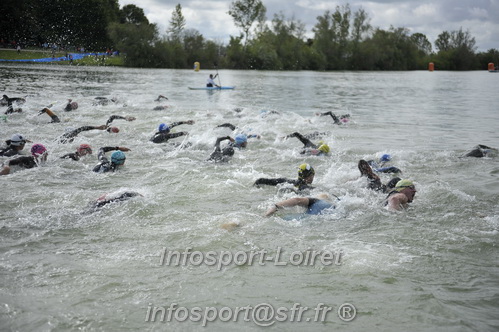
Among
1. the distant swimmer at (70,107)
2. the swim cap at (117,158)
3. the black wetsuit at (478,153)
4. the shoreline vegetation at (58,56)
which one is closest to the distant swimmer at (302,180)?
the swim cap at (117,158)

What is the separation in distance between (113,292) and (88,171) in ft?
20.0

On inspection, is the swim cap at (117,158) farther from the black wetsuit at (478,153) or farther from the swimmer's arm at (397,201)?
the black wetsuit at (478,153)

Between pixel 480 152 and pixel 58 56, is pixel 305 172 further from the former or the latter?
pixel 58 56

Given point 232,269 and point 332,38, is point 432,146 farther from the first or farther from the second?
point 332,38

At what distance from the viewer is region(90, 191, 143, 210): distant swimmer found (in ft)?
26.1

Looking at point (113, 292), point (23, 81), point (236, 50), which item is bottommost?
point (113, 292)

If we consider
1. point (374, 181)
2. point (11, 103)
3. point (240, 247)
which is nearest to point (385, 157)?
point (374, 181)

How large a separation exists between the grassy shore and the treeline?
6.17ft

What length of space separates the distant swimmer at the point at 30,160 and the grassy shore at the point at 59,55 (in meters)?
49.9

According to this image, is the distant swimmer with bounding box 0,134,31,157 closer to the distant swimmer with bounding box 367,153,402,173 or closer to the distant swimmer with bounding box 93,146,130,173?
the distant swimmer with bounding box 93,146,130,173

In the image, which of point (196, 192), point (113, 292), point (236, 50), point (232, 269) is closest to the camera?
point (113, 292)

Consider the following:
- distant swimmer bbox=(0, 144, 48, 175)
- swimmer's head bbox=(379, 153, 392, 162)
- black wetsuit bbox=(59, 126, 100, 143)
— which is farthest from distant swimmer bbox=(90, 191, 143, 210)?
swimmer's head bbox=(379, 153, 392, 162)

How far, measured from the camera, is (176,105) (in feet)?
86.7

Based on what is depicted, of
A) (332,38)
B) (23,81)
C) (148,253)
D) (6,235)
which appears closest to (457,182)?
(148,253)
